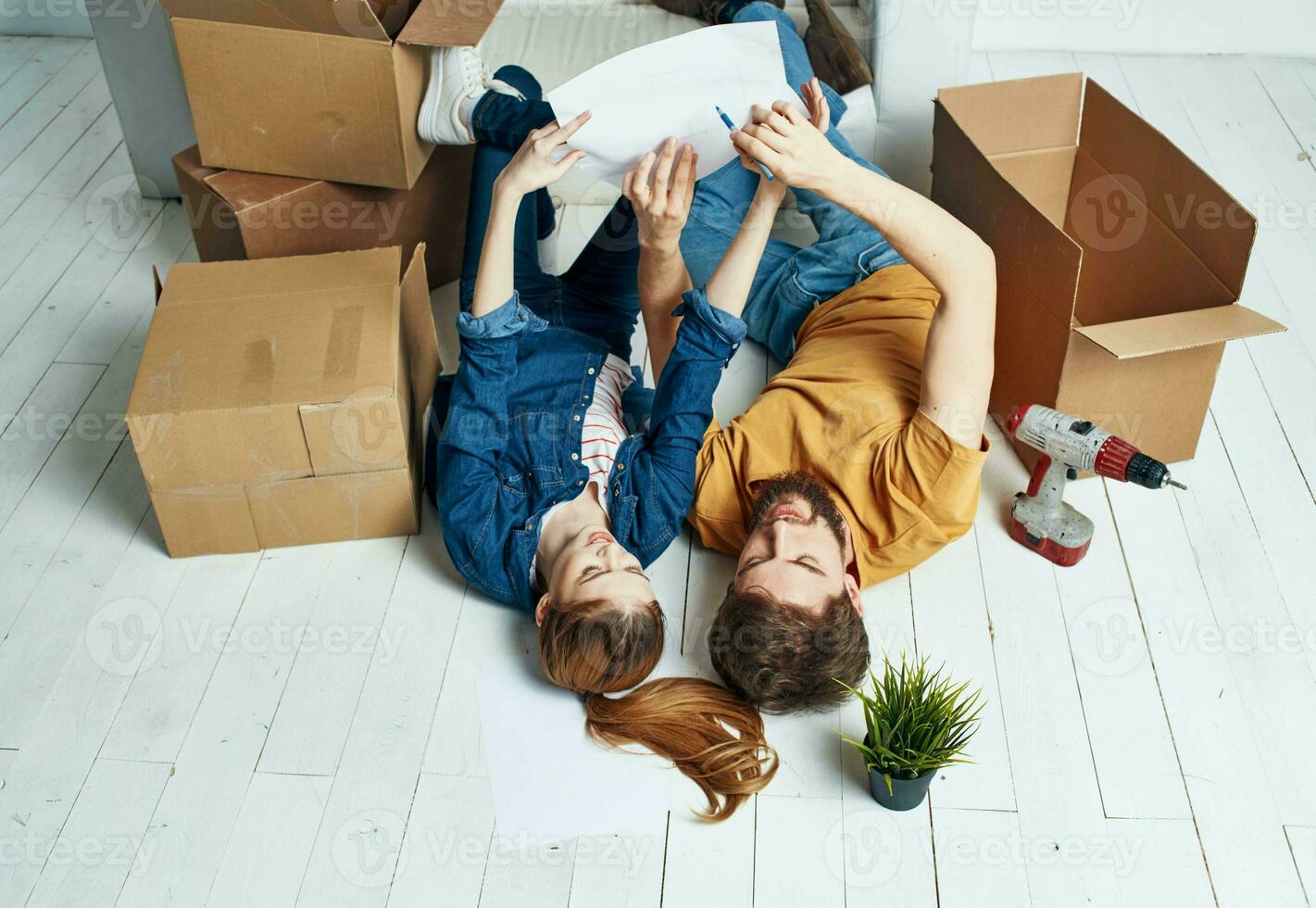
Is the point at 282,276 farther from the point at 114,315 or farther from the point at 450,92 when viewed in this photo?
the point at 114,315

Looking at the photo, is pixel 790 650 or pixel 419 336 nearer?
pixel 790 650

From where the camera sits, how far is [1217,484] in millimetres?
1899

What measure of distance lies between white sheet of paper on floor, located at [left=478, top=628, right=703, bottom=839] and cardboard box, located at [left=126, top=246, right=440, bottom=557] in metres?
0.38

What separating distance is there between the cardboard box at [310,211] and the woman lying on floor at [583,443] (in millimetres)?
263

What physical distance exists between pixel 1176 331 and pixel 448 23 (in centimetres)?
122

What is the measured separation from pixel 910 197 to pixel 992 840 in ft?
2.76

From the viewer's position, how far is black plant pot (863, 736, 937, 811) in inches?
55.6

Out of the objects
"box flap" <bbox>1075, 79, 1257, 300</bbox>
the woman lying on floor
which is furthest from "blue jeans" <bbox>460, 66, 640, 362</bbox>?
"box flap" <bbox>1075, 79, 1257, 300</bbox>

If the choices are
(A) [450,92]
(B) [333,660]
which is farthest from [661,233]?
(B) [333,660]

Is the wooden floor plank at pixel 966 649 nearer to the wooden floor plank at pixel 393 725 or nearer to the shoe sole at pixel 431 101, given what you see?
the wooden floor plank at pixel 393 725

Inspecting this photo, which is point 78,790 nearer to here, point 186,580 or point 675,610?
point 186,580

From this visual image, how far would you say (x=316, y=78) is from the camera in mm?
1926

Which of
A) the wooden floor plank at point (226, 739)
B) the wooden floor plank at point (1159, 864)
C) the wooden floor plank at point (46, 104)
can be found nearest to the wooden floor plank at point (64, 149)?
the wooden floor plank at point (46, 104)

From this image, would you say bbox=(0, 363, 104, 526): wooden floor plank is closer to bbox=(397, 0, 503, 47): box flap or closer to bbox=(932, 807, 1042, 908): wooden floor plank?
bbox=(397, 0, 503, 47): box flap
